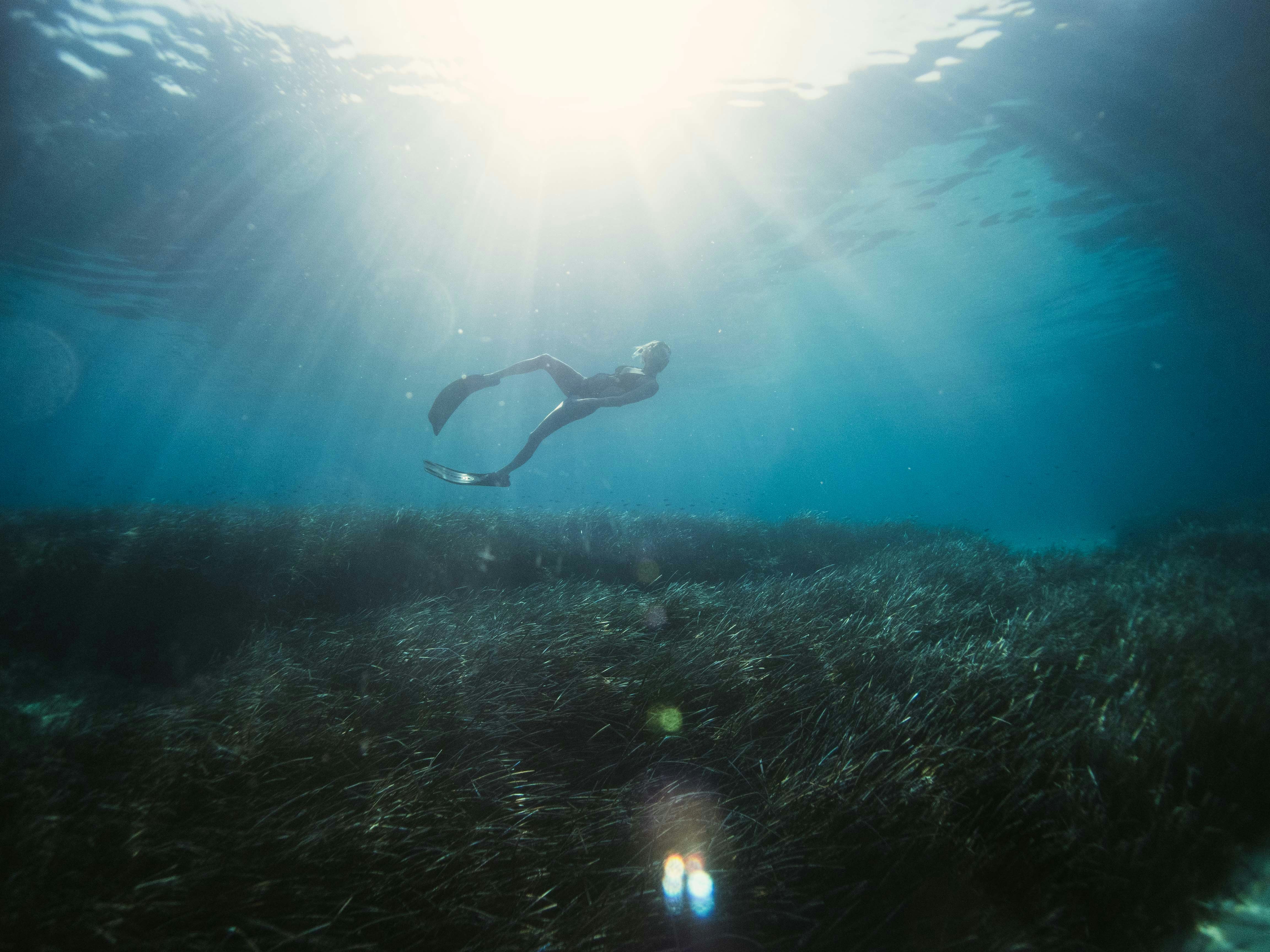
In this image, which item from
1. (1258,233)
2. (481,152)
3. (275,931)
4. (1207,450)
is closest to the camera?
(275,931)

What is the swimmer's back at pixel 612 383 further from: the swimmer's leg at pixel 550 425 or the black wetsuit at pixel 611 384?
the swimmer's leg at pixel 550 425

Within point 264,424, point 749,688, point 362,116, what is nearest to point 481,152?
point 362,116

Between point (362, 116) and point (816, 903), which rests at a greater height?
point (362, 116)

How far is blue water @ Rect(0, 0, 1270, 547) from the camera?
31.6ft

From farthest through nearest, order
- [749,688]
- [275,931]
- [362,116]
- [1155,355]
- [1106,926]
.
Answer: [1155,355]
[362,116]
[749,688]
[1106,926]
[275,931]

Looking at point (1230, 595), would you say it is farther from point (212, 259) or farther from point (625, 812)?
point (212, 259)

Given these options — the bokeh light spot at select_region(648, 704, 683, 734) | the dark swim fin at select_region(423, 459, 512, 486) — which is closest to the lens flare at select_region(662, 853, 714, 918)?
the bokeh light spot at select_region(648, 704, 683, 734)

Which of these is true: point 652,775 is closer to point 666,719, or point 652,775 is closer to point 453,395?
point 666,719

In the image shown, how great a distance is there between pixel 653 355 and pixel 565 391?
5.26ft

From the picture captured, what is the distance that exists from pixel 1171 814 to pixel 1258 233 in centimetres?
2421

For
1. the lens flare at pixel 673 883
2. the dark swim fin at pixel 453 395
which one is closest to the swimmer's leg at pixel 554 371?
the dark swim fin at pixel 453 395

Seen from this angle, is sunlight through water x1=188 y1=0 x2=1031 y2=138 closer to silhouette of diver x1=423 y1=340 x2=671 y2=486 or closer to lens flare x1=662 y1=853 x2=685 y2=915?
silhouette of diver x1=423 y1=340 x2=671 y2=486

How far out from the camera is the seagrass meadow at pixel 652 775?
1683mm

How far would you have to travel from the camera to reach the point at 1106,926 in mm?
1672
